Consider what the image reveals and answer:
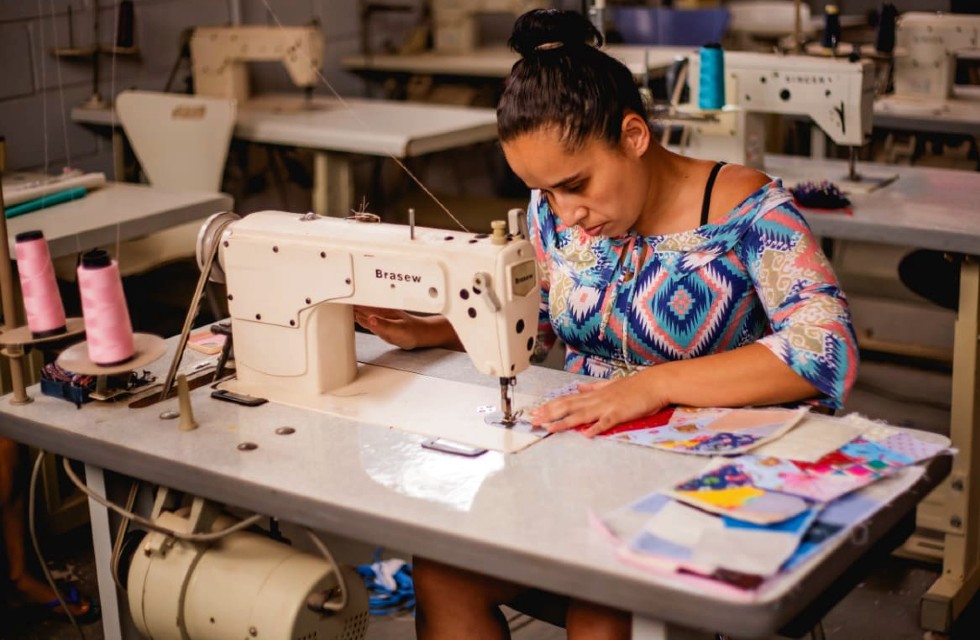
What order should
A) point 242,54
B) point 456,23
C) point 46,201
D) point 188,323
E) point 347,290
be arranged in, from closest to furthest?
point 347,290 → point 188,323 → point 46,201 → point 242,54 → point 456,23

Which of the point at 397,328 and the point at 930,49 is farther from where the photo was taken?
the point at 930,49

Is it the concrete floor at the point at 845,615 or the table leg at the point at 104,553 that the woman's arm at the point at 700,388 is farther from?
the concrete floor at the point at 845,615

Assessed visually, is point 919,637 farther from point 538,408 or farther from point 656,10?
point 656,10

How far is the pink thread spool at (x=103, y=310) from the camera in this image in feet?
5.22

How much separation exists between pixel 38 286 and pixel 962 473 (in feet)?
6.19

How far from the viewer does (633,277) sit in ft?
6.19

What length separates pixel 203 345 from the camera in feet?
6.64

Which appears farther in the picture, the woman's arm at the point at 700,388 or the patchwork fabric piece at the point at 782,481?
the woman's arm at the point at 700,388

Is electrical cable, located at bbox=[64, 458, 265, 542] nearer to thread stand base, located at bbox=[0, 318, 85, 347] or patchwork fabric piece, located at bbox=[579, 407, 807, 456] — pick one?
thread stand base, located at bbox=[0, 318, 85, 347]

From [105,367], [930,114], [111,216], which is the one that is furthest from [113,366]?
[930,114]

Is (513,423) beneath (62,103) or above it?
beneath

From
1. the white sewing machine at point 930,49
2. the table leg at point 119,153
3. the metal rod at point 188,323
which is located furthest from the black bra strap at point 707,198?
the table leg at point 119,153

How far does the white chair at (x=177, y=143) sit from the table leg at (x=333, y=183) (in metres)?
0.31

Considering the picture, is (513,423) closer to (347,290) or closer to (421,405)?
(421,405)
